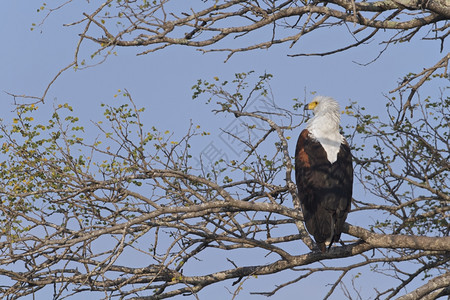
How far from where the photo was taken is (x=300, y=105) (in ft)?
31.6

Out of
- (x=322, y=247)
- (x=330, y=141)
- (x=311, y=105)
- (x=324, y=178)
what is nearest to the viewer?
(x=322, y=247)

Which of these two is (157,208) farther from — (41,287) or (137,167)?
(41,287)

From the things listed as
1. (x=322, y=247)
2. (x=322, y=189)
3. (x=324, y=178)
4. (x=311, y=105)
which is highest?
(x=311, y=105)

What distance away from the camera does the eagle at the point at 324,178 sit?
741 centimetres

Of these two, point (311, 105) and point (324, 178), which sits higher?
point (311, 105)

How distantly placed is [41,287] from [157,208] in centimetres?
248

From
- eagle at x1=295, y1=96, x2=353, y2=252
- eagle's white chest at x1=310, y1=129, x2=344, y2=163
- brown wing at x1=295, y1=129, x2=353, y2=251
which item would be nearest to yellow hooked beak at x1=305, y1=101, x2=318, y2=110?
eagle at x1=295, y1=96, x2=353, y2=252

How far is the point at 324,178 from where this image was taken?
7605mm

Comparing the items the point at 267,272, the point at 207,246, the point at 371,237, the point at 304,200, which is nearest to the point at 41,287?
the point at 207,246

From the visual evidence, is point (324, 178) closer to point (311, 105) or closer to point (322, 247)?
point (322, 247)

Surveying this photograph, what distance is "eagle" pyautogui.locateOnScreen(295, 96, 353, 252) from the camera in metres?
7.41

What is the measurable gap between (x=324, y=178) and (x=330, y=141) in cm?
61

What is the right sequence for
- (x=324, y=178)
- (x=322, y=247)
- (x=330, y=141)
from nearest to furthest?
(x=322, y=247)
(x=324, y=178)
(x=330, y=141)

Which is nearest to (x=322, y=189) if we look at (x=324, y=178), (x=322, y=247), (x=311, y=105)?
(x=324, y=178)
